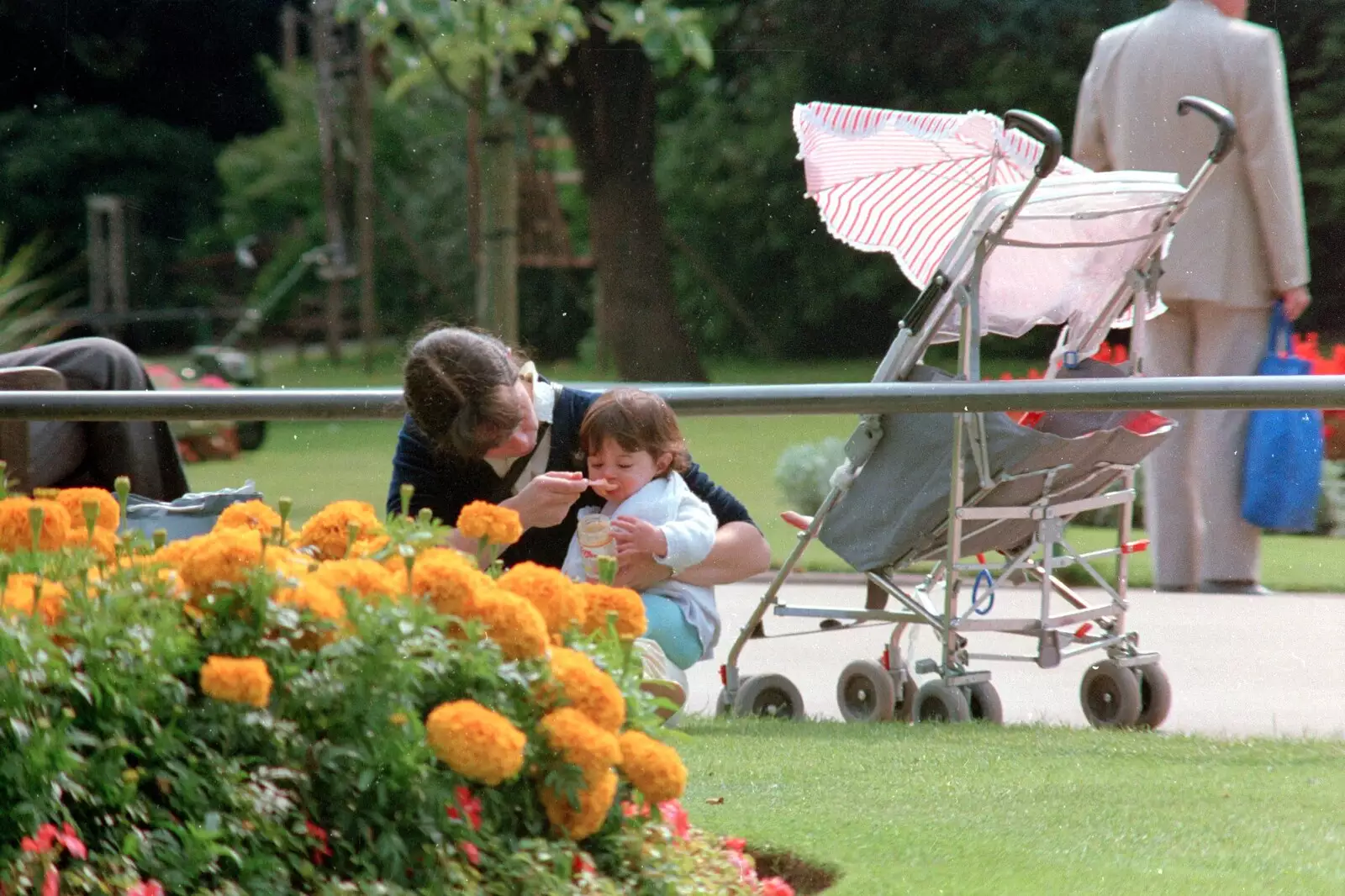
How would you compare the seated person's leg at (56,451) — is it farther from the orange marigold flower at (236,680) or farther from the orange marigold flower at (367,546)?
the orange marigold flower at (236,680)

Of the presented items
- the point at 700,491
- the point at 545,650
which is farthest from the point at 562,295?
the point at 545,650

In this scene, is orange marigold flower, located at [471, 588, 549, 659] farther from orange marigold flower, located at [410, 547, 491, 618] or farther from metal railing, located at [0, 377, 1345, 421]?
metal railing, located at [0, 377, 1345, 421]

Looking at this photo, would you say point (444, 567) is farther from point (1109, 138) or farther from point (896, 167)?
point (1109, 138)

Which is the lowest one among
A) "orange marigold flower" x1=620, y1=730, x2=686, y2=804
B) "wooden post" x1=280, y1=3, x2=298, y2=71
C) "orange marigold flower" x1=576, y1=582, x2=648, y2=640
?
"orange marigold flower" x1=620, y1=730, x2=686, y2=804

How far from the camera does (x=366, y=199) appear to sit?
15.6 metres

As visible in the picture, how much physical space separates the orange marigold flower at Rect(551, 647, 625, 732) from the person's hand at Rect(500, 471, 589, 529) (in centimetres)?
123

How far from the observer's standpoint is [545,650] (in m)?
1.81

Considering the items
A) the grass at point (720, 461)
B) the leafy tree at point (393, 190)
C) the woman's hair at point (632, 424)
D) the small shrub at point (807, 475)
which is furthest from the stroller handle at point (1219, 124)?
the leafy tree at point (393, 190)

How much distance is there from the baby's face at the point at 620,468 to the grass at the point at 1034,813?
47 centimetres

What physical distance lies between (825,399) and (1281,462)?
322cm

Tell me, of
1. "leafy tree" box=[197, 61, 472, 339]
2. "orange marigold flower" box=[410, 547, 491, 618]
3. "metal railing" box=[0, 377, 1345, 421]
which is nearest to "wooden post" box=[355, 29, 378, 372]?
"leafy tree" box=[197, 61, 472, 339]

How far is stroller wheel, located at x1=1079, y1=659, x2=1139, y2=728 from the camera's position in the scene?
158 inches

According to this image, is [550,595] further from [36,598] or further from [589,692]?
[36,598]

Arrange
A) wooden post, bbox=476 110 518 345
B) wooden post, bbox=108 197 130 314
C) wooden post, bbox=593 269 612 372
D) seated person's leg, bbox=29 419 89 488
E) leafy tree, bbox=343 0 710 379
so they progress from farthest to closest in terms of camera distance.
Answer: wooden post, bbox=108 197 130 314, wooden post, bbox=593 269 612 372, wooden post, bbox=476 110 518 345, leafy tree, bbox=343 0 710 379, seated person's leg, bbox=29 419 89 488
